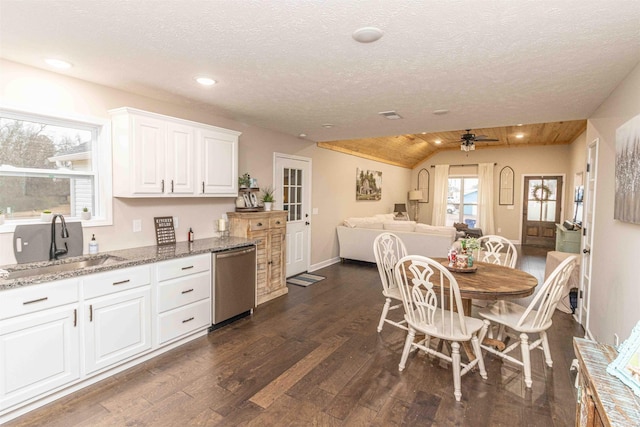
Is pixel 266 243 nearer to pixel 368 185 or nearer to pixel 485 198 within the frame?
pixel 368 185

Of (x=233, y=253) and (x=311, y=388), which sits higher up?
(x=233, y=253)

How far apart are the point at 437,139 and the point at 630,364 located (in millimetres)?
7801

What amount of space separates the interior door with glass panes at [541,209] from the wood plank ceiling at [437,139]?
3.49ft

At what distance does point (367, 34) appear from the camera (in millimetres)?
1958

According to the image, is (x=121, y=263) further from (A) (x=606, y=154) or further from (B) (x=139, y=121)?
(A) (x=606, y=154)

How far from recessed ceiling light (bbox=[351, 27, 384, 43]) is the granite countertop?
2.35m

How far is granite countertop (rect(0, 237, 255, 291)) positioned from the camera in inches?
83.7

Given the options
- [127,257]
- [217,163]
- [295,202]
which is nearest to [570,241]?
[295,202]

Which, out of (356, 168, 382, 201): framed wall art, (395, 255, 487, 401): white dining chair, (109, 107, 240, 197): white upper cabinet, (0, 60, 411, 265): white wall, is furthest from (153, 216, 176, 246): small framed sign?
(356, 168, 382, 201): framed wall art

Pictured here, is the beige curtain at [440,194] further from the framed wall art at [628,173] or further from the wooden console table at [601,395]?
the wooden console table at [601,395]

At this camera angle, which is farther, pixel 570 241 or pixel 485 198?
pixel 485 198

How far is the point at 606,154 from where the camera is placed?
302 cm

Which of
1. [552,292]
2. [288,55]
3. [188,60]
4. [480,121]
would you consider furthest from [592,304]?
A: [188,60]

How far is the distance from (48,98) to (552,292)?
13.9 feet
